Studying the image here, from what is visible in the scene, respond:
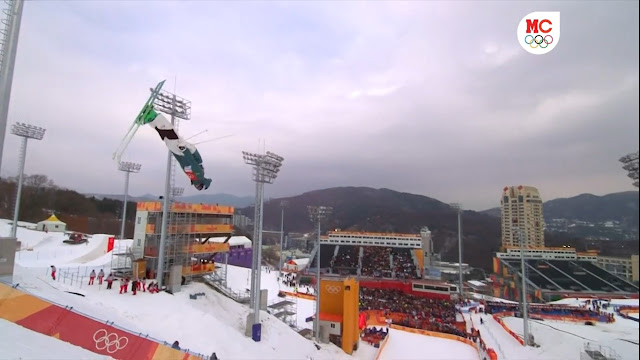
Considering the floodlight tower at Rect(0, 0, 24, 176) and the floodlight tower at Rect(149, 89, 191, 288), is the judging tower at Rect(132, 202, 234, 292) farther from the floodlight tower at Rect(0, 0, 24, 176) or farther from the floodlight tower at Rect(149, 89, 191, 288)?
the floodlight tower at Rect(0, 0, 24, 176)

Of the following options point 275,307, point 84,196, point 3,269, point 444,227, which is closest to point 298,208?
point 444,227

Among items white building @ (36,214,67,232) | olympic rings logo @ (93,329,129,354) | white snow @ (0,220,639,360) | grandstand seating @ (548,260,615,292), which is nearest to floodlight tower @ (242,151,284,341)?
white snow @ (0,220,639,360)

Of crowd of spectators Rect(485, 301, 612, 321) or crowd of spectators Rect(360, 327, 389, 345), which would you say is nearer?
crowd of spectators Rect(485, 301, 612, 321)

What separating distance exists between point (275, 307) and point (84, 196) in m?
46.8

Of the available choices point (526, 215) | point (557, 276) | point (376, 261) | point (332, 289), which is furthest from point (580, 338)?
point (376, 261)

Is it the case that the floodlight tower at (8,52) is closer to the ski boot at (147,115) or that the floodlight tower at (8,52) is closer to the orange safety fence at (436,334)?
the ski boot at (147,115)

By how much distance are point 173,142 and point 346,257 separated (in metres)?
42.3

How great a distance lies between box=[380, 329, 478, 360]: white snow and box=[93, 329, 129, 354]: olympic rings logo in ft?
48.1

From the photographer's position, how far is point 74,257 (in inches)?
1141

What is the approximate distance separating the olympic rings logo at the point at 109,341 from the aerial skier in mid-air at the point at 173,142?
878 cm

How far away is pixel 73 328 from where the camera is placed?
948 cm

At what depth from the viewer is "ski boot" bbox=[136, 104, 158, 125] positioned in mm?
15555

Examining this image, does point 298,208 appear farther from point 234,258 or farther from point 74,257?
point 74,257

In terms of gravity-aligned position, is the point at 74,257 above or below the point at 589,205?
below
